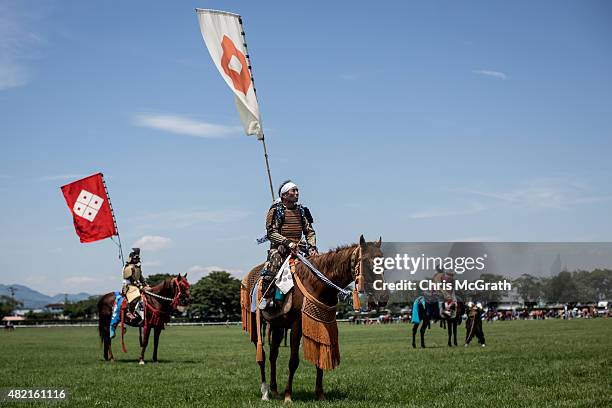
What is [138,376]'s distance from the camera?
1822 centimetres

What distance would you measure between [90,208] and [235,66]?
14.3 metres

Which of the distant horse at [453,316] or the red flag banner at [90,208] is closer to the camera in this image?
the red flag banner at [90,208]

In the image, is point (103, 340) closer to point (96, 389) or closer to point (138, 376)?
point (138, 376)

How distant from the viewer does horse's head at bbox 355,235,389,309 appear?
12.2 metres

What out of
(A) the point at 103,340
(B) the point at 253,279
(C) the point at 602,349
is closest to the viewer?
(B) the point at 253,279

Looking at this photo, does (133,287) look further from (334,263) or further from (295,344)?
(334,263)

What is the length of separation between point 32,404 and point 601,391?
999cm

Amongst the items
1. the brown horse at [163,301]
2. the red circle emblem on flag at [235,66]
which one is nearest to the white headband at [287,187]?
the red circle emblem on flag at [235,66]

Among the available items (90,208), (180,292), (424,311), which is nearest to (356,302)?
(180,292)

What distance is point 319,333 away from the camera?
1311 cm

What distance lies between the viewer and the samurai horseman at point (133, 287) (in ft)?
79.5

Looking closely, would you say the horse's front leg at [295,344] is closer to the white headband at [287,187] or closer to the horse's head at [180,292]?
the white headband at [287,187]

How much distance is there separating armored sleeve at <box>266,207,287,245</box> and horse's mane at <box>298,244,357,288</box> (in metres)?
0.71

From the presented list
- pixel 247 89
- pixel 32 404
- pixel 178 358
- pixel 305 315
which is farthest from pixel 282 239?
pixel 178 358
